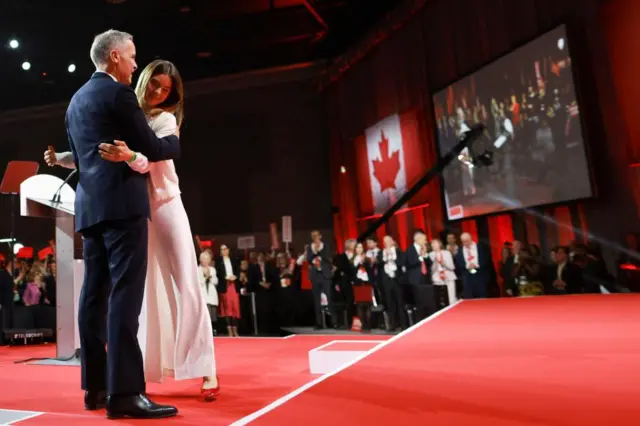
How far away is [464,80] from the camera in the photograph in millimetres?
7543

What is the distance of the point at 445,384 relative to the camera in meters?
1.47

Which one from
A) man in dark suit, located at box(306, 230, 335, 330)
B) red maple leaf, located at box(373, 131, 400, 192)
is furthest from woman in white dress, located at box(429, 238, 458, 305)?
red maple leaf, located at box(373, 131, 400, 192)

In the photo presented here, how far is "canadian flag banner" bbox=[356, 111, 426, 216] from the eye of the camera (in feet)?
29.0

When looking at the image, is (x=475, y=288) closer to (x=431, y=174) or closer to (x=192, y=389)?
(x=431, y=174)

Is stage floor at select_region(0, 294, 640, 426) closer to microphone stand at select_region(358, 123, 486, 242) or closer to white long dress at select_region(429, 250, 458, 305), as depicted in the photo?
white long dress at select_region(429, 250, 458, 305)

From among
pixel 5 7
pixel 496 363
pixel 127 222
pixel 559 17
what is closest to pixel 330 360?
pixel 496 363

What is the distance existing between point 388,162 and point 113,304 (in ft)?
26.6

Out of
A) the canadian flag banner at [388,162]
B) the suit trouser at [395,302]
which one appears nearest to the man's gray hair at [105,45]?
the suit trouser at [395,302]

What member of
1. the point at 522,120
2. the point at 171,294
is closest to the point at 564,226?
the point at 522,120

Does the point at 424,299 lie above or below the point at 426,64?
below

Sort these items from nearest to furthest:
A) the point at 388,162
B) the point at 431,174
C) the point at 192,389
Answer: the point at 192,389 < the point at 431,174 < the point at 388,162

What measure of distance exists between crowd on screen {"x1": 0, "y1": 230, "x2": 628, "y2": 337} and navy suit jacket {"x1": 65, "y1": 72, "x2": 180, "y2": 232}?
5061 mm

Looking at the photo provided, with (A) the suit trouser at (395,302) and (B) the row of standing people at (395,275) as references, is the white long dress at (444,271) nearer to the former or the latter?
(B) the row of standing people at (395,275)

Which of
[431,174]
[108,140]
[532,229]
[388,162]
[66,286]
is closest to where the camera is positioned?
[108,140]
